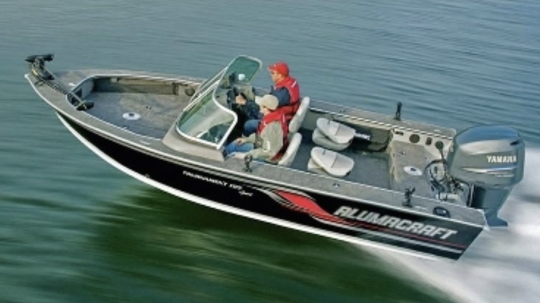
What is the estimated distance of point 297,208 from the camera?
6.40 m

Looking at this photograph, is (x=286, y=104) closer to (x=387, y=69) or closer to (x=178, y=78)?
(x=178, y=78)

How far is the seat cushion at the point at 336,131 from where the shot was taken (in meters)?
7.37

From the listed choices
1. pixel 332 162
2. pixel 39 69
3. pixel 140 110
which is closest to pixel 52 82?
pixel 39 69

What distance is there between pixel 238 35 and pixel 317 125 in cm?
723

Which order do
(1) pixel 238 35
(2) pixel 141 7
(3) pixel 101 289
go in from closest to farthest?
(3) pixel 101 289 → (1) pixel 238 35 → (2) pixel 141 7

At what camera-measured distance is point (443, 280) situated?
6.41 m

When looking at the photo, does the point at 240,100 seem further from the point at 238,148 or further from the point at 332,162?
the point at 332,162

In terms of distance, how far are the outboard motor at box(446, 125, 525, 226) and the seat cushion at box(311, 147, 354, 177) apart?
1029 millimetres

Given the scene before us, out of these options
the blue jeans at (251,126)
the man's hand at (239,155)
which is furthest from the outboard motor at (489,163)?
the blue jeans at (251,126)

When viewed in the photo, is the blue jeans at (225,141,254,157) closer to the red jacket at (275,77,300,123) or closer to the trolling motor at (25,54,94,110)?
the red jacket at (275,77,300,123)

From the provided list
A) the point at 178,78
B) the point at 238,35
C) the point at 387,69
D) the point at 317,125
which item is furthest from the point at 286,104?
the point at 238,35

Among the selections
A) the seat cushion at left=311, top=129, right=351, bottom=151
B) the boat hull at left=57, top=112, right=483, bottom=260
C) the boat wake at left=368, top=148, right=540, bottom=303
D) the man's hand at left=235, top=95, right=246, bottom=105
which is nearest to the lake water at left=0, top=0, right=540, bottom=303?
the boat wake at left=368, top=148, right=540, bottom=303

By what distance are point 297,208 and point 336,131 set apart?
1.38 metres

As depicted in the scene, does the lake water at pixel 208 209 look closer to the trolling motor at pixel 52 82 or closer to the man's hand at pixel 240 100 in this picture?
the trolling motor at pixel 52 82
